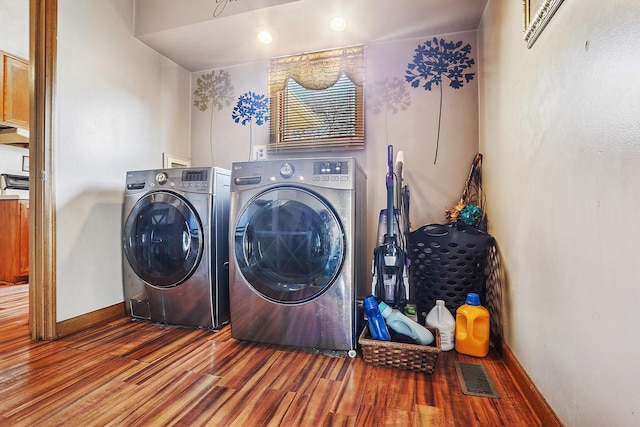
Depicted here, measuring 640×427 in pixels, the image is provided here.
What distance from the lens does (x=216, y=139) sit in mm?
2637

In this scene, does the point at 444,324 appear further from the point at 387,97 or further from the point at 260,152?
the point at 260,152

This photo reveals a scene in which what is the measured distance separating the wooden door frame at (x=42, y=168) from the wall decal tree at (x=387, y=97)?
1925mm

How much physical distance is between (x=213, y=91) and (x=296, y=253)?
1861 millimetres

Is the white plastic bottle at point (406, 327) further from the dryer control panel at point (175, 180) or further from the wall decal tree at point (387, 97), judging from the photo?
the wall decal tree at point (387, 97)

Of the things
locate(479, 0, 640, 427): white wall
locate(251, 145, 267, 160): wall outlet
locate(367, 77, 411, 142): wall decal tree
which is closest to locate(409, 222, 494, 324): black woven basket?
locate(479, 0, 640, 427): white wall

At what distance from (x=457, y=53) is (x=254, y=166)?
5.28 ft

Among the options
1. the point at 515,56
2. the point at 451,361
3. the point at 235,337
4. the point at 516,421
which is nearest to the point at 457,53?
the point at 515,56

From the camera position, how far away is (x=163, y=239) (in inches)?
71.9

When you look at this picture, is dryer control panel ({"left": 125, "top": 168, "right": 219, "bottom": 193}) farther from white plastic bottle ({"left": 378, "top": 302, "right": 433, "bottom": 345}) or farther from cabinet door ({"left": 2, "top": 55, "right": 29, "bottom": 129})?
cabinet door ({"left": 2, "top": 55, "right": 29, "bottom": 129})

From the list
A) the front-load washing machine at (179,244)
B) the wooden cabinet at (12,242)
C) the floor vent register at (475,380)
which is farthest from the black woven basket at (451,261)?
the wooden cabinet at (12,242)

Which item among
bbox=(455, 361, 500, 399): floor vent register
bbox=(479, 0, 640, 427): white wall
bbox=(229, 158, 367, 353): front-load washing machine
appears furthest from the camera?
bbox=(229, 158, 367, 353): front-load washing machine

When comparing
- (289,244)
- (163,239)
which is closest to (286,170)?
(289,244)

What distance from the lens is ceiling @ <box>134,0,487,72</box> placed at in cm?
184

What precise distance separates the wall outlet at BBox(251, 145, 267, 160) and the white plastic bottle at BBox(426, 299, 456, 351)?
1.67 metres
